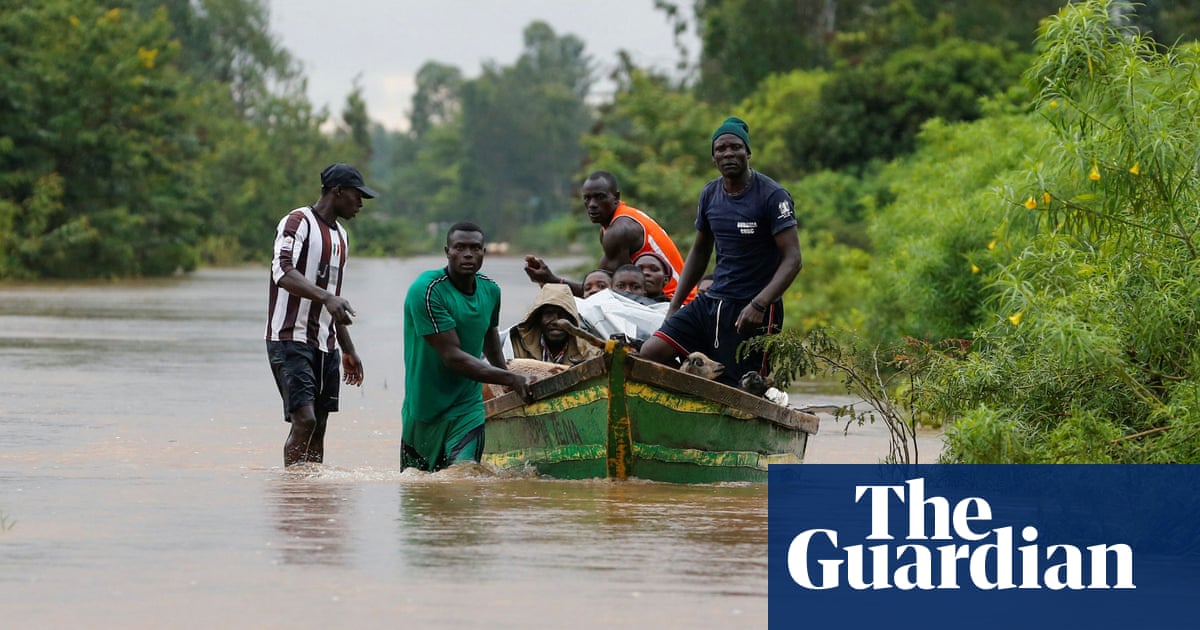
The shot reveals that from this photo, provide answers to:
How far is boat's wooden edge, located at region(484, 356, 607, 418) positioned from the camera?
35.7 ft

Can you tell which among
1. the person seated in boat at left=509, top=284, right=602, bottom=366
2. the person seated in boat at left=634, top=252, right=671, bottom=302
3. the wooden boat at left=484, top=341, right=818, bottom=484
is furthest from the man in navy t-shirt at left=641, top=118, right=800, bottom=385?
the person seated in boat at left=634, top=252, right=671, bottom=302

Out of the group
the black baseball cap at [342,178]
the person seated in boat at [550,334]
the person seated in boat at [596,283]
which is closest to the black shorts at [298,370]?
the black baseball cap at [342,178]

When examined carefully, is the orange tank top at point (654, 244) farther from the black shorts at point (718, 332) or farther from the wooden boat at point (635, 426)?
the wooden boat at point (635, 426)

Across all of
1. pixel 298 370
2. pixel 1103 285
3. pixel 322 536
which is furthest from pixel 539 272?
pixel 1103 285

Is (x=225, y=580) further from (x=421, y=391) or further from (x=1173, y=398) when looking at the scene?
(x=1173, y=398)

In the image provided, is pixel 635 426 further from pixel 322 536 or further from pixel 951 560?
pixel 951 560

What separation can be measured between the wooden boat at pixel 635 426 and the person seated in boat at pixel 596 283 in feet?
5.21

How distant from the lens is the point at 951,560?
28.7 feet

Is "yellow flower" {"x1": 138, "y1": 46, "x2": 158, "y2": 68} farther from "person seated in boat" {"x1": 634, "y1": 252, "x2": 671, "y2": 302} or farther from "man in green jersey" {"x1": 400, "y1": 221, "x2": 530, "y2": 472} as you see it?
"man in green jersey" {"x1": 400, "y1": 221, "x2": 530, "y2": 472}

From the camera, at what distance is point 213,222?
66688 millimetres

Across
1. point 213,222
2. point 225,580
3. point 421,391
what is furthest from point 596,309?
point 213,222

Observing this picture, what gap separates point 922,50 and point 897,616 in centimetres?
3744

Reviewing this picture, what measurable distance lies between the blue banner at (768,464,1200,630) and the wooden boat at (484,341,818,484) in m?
0.64

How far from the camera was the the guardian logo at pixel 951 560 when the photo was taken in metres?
8.36
